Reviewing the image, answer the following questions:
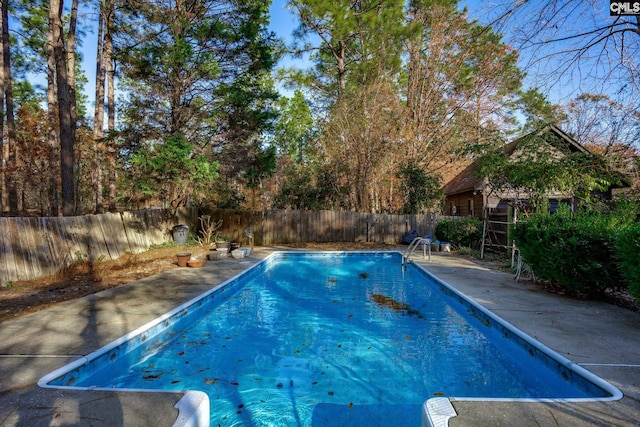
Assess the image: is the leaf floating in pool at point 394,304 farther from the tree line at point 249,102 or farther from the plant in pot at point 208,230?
the plant in pot at point 208,230

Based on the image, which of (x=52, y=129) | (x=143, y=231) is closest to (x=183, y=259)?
(x=143, y=231)

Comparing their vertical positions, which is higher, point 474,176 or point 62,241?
point 474,176

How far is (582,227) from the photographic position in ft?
15.5

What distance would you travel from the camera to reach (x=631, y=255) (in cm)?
355

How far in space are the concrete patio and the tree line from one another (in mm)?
4692

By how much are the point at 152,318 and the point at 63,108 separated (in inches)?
277

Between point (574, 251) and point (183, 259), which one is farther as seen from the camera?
point (183, 259)

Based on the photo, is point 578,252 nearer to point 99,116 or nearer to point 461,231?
point 461,231

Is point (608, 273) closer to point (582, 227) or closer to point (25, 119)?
point (582, 227)

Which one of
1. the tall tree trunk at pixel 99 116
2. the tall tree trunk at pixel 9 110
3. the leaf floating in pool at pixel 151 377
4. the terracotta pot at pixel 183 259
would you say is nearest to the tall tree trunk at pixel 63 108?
the tall tree trunk at pixel 9 110

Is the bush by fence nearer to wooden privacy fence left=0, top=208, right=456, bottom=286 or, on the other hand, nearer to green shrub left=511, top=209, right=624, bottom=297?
green shrub left=511, top=209, right=624, bottom=297

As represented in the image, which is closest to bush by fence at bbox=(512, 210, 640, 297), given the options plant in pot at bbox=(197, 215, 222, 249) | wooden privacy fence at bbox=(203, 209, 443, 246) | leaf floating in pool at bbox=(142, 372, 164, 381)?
leaf floating in pool at bbox=(142, 372, 164, 381)

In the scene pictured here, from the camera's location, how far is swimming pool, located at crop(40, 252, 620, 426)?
285 cm

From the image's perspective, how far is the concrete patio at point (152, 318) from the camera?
204cm
